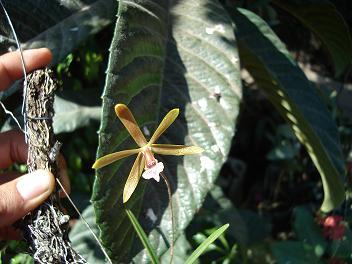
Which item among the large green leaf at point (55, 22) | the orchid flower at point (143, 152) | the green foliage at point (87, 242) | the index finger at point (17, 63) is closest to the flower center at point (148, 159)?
the orchid flower at point (143, 152)

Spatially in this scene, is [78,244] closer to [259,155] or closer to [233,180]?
[233,180]

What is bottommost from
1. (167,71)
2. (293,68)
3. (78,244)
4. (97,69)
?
(78,244)

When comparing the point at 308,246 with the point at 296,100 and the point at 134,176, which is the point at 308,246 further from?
the point at 134,176

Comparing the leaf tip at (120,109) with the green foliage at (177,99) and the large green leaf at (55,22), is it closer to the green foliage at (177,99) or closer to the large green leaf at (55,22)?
the green foliage at (177,99)

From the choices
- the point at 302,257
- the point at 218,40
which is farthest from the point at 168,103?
the point at 302,257

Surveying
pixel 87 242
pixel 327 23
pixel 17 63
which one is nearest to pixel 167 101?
pixel 17 63

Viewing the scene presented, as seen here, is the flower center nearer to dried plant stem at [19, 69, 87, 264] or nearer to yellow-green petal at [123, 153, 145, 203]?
yellow-green petal at [123, 153, 145, 203]
